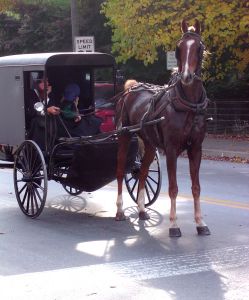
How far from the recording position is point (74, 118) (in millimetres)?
11078

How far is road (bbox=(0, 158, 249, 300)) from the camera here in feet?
21.9

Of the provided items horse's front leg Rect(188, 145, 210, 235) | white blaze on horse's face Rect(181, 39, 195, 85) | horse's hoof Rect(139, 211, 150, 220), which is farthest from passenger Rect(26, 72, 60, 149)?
white blaze on horse's face Rect(181, 39, 195, 85)

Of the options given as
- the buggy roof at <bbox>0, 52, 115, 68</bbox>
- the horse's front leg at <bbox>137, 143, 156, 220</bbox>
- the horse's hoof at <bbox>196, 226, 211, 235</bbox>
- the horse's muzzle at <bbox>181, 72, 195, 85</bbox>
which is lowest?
the horse's hoof at <bbox>196, 226, 211, 235</bbox>

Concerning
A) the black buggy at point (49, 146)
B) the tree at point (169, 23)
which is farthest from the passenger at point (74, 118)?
the tree at point (169, 23)

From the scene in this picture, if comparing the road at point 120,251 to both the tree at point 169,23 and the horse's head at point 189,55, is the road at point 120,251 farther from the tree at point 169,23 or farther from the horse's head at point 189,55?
the tree at point 169,23

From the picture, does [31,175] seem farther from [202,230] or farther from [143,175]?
[202,230]

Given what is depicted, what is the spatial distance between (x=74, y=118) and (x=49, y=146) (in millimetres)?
854

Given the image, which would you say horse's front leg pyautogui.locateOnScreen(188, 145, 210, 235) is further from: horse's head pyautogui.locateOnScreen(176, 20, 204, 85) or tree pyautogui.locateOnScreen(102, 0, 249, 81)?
tree pyautogui.locateOnScreen(102, 0, 249, 81)

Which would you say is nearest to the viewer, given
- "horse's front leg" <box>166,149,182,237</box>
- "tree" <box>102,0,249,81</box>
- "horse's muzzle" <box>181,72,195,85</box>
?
"horse's muzzle" <box>181,72,195,85</box>

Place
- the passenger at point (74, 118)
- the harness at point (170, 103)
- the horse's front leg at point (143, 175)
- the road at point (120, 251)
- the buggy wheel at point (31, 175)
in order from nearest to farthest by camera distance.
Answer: the road at point (120, 251)
the harness at point (170, 103)
the horse's front leg at point (143, 175)
the buggy wheel at point (31, 175)
the passenger at point (74, 118)

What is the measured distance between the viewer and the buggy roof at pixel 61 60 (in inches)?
403

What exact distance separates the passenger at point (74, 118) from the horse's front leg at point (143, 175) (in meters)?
1.16

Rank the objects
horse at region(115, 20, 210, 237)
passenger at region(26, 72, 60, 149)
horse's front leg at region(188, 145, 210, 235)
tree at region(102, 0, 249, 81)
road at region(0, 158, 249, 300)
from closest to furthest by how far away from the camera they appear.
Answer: road at region(0, 158, 249, 300) → horse at region(115, 20, 210, 237) → horse's front leg at region(188, 145, 210, 235) → passenger at region(26, 72, 60, 149) → tree at region(102, 0, 249, 81)

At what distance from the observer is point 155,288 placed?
6.66m
